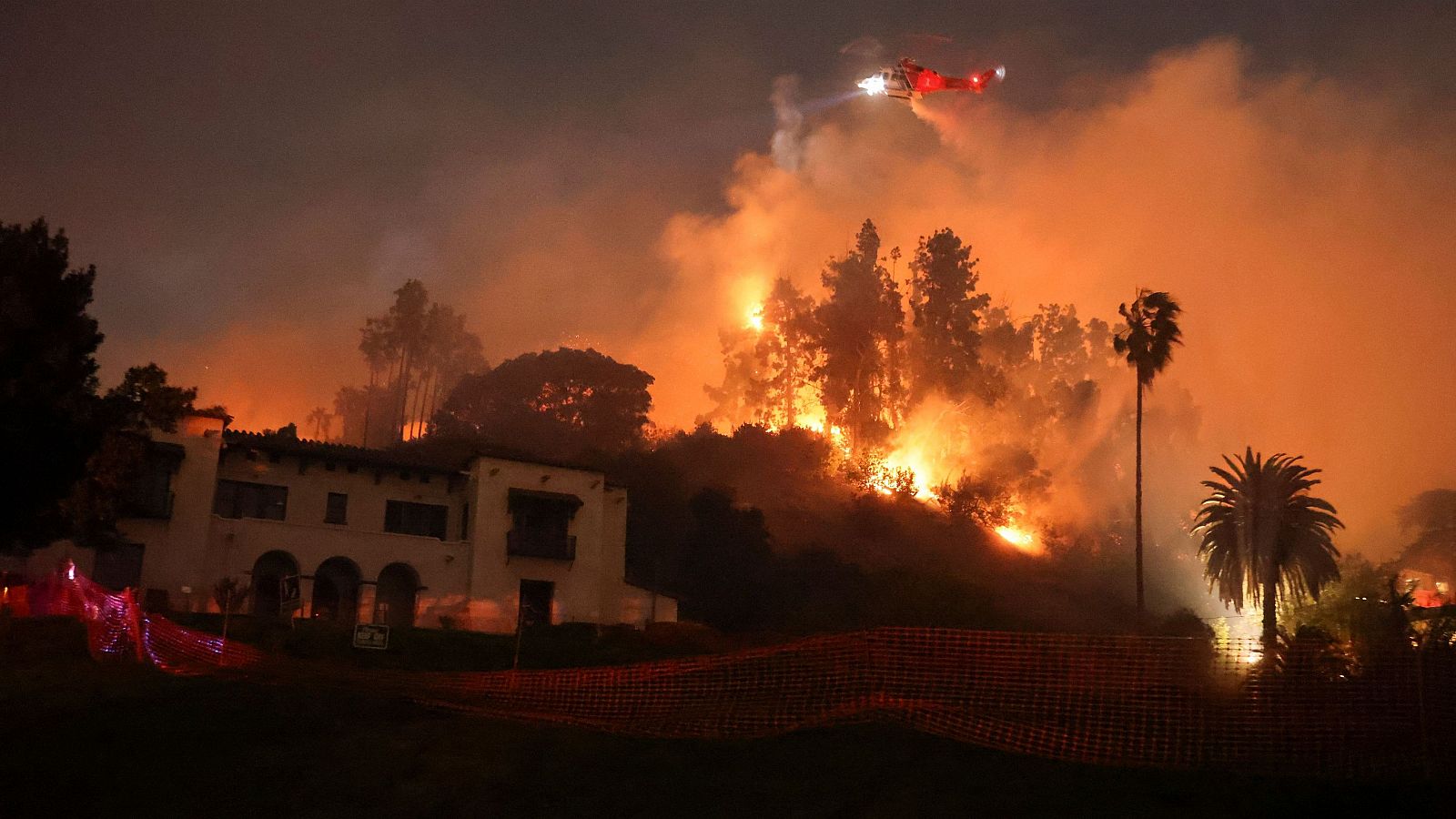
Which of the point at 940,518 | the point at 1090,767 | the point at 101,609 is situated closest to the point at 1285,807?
the point at 1090,767

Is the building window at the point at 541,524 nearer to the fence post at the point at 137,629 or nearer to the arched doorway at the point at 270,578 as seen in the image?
the arched doorway at the point at 270,578

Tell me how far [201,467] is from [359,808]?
95.0 ft

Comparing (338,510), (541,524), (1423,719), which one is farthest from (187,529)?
(1423,719)

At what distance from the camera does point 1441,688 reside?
49.5ft

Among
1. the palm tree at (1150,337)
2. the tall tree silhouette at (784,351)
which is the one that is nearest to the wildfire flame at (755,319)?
the tall tree silhouette at (784,351)

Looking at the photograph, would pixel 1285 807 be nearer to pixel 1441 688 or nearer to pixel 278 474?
pixel 1441 688

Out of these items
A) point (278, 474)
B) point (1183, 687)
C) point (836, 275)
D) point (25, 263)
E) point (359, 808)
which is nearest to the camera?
point (359, 808)

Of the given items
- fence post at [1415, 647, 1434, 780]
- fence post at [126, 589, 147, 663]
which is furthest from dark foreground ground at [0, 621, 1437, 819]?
fence post at [126, 589, 147, 663]

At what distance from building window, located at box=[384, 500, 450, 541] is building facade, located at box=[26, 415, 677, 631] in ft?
0.17

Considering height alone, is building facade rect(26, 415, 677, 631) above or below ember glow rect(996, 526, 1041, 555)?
below

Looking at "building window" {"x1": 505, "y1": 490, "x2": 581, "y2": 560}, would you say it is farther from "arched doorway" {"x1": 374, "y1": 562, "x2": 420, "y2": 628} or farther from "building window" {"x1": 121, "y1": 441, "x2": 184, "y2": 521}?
"building window" {"x1": 121, "y1": 441, "x2": 184, "y2": 521}

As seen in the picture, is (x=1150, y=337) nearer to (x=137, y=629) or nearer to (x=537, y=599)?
(x=537, y=599)

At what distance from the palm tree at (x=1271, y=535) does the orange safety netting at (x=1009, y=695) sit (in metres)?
27.6

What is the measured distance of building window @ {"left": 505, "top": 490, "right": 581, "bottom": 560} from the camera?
149ft
